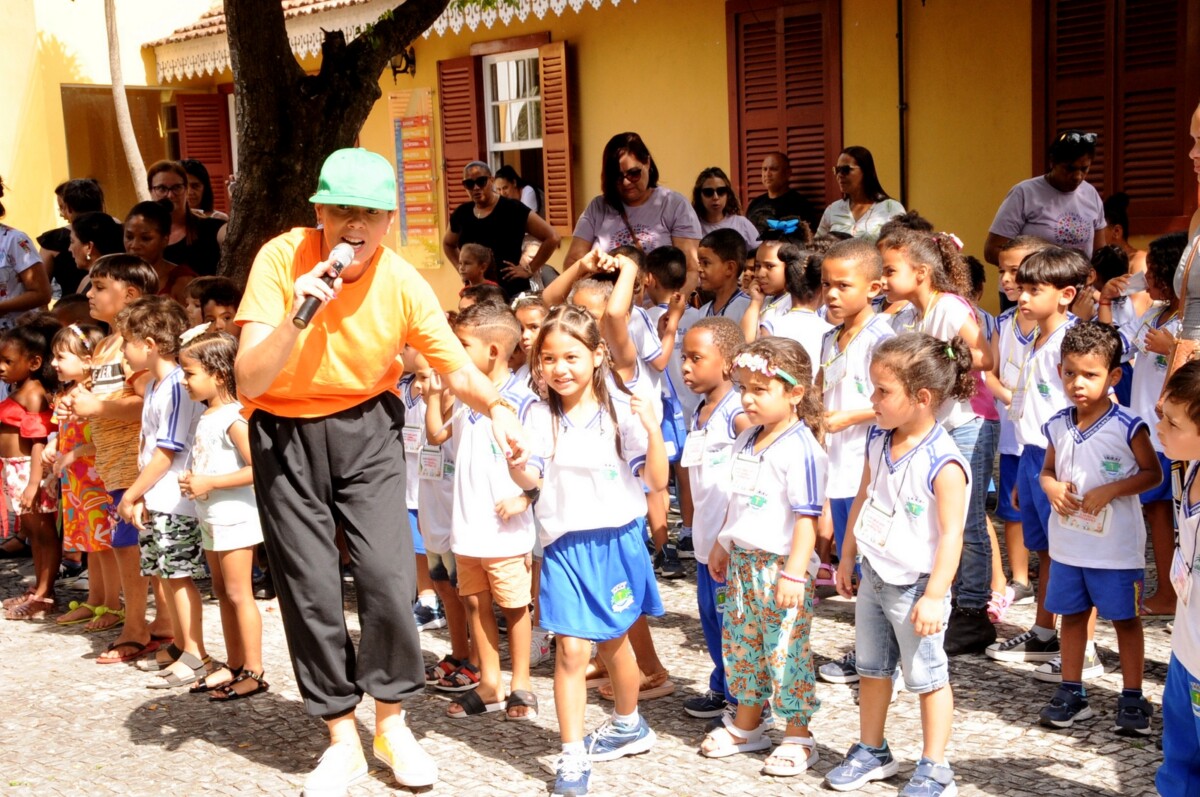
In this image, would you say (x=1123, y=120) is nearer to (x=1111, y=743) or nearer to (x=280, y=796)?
(x=1111, y=743)

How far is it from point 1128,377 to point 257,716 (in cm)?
404

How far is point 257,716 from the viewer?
4.92m

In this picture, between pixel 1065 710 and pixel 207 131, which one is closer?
pixel 1065 710

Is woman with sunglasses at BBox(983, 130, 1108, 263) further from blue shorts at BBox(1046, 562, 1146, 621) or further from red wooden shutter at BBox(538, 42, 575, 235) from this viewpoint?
red wooden shutter at BBox(538, 42, 575, 235)

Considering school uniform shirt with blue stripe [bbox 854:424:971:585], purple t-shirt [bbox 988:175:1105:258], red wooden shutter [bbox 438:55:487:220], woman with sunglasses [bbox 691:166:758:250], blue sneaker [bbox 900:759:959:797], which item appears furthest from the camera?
red wooden shutter [bbox 438:55:487:220]

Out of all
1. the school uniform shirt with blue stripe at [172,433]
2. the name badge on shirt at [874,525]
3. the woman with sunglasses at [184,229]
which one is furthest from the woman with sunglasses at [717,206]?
the name badge on shirt at [874,525]

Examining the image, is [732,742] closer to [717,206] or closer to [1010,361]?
[1010,361]

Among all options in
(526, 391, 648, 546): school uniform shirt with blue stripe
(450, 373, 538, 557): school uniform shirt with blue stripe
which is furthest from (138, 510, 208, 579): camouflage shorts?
(526, 391, 648, 546): school uniform shirt with blue stripe

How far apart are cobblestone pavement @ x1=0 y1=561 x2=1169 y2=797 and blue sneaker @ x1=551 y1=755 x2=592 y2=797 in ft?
0.24

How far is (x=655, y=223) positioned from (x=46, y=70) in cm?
1308

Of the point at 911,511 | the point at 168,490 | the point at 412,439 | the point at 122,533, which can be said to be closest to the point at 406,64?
the point at 122,533

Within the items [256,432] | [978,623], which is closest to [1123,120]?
[978,623]

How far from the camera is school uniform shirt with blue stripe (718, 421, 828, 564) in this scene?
13.5 ft

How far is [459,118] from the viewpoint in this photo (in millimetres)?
14086
